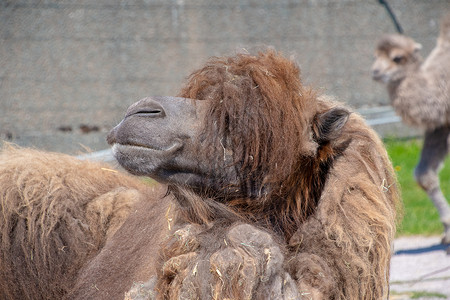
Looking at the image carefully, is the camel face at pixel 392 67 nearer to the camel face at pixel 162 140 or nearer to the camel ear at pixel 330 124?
the camel ear at pixel 330 124

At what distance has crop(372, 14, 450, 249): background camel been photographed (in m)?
7.18

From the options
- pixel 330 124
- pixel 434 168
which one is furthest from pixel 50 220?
pixel 434 168

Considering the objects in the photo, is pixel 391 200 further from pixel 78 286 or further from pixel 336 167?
pixel 78 286

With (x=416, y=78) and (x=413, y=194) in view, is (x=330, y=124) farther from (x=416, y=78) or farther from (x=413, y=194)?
(x=413, y=194)

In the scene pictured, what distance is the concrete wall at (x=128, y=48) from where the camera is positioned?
9.41m

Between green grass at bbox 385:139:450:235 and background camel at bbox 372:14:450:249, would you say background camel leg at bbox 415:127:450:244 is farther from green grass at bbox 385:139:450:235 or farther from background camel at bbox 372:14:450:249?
green grass at bbox 385:139:450:235

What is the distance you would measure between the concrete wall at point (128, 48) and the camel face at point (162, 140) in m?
6.16

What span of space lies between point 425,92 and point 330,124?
5.19 m

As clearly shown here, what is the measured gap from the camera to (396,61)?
8156 millimetres

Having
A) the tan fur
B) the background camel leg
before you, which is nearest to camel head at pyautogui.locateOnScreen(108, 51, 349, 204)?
the background camel leg

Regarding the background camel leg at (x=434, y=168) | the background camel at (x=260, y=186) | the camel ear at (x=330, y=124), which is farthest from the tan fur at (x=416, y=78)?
the camel ear at (x=330, y=124)

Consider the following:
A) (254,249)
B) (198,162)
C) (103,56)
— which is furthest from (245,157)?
(103,56)

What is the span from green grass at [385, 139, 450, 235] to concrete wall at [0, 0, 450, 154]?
1.11 meters

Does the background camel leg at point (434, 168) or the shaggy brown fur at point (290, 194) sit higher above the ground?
the shaggy brown fur at point (290, 194)
